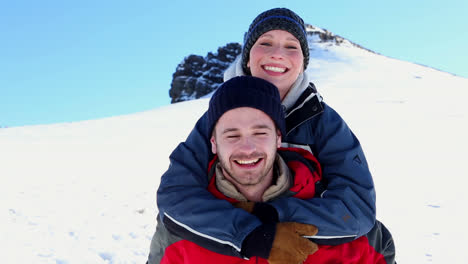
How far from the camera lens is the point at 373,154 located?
896 cm

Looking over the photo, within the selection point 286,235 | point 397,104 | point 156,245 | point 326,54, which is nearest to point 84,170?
point 156,245

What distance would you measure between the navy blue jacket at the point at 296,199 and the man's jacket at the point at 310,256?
0.24 ft

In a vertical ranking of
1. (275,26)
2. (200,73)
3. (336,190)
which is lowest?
(336,190)

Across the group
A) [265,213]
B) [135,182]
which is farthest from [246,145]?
[135,182]

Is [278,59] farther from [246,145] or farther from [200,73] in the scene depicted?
[200,73]

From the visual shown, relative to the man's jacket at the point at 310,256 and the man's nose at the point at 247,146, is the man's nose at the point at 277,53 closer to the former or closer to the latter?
the man's jacket at the point at 310,256

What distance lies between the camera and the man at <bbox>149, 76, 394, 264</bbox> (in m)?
2.31

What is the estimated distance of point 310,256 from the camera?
2365mm

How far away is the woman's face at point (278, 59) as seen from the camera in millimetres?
3113

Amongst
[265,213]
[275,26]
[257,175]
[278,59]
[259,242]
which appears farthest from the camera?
[275,26]

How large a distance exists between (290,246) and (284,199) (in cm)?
28

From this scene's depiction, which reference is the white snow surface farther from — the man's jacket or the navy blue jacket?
the navy blue jacket

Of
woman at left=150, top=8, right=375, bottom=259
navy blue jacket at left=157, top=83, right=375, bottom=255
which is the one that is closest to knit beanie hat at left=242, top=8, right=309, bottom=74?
woman at left=150, top=8, right=375, bottom=259

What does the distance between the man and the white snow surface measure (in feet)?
6.73
